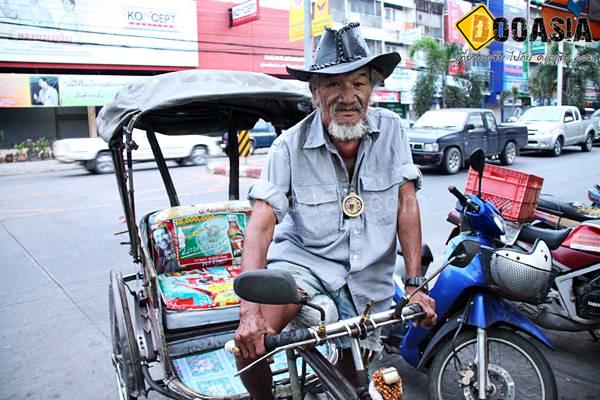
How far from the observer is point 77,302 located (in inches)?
188

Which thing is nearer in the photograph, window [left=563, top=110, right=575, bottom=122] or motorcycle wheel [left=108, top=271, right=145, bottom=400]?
motorcycle wheel [left=108, top=271, right=145, bottom=400]

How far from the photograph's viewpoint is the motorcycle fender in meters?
2.55

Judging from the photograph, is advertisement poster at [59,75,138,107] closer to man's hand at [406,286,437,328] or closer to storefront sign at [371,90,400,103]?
storefront sign at [371,90,400,103]

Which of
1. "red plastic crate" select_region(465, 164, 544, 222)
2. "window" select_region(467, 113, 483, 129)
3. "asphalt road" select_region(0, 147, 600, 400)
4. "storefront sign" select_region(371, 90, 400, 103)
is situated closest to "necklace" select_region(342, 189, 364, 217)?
"asphalt road" select_region(0, 147, 600, 400)

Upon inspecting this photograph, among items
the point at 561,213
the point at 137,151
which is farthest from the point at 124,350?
the point at 137,151

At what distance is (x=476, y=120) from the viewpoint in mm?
13344

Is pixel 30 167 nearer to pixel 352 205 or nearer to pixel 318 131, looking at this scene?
pixel 318 131

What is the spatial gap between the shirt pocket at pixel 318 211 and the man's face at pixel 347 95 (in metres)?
0.30

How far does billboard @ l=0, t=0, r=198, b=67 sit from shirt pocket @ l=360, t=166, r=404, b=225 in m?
21.8

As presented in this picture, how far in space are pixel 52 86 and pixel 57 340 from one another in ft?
64.8

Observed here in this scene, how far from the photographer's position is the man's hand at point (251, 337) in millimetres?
1655

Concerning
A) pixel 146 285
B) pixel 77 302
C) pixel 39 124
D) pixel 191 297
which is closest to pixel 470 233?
pixel 191 297

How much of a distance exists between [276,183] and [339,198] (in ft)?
0.87
